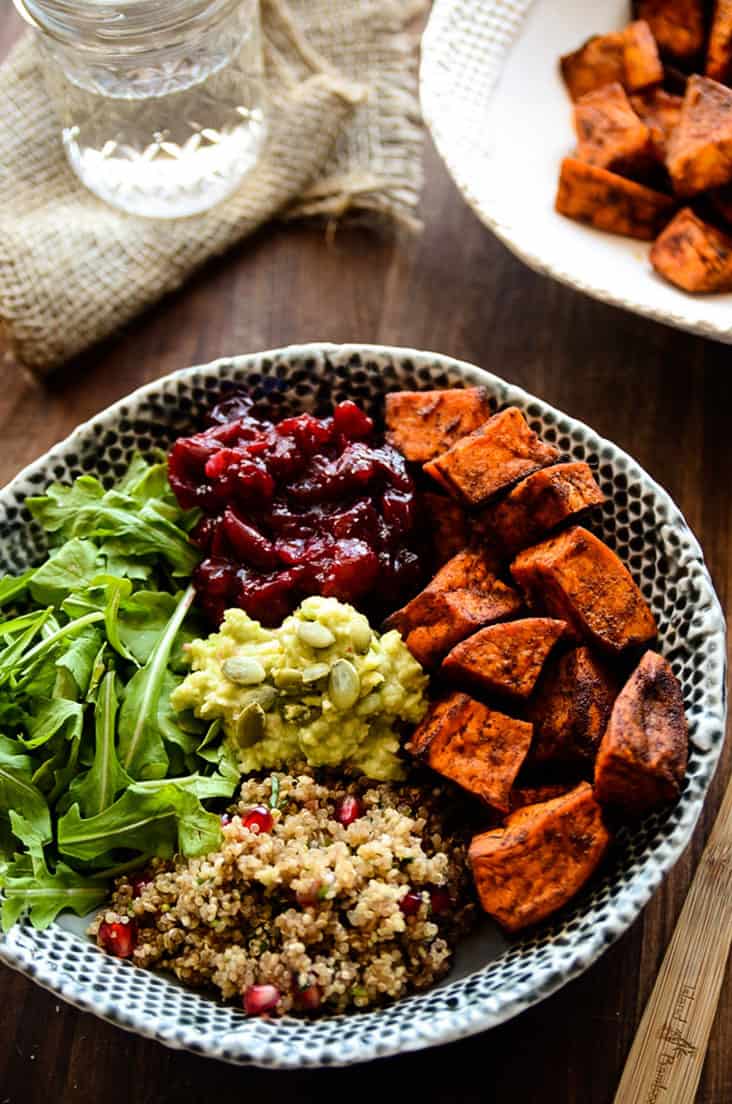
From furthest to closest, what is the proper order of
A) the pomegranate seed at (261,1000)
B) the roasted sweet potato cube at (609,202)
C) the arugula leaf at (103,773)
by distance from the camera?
the roasted sweet potato cube at (609,202) → the arugula leaf at (103,773) → the pomegranate seed at (261,1000)

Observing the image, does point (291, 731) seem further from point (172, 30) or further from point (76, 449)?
point (172, 30)

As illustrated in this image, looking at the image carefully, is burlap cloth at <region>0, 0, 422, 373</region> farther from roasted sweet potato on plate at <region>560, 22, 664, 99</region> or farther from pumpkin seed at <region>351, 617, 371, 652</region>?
pumpkin seed at <region>351, 617, 371, 652</region>

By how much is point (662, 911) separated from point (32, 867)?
1536 millimetres

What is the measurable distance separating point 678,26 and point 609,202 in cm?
69

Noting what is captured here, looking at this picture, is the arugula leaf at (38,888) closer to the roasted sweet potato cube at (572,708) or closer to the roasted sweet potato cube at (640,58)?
the roasted sweet potato cube at (572,708)

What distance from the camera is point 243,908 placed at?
2.60 metres

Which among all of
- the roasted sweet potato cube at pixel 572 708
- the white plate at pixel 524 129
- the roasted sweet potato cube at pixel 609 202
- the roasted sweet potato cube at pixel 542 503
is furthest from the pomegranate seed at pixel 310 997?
the roasted sweet potato cube at pixel 609 202

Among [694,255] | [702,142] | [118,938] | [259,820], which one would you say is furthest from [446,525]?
[702,142]

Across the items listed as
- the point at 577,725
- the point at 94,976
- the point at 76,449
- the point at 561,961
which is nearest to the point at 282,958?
the point at 94,976

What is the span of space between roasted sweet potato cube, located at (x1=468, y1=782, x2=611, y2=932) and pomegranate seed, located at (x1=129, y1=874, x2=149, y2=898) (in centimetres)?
76

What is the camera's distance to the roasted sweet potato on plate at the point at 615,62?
370 cm

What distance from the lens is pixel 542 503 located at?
284cm

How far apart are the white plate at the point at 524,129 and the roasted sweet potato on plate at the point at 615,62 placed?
6 cm

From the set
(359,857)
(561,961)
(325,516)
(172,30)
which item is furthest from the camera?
(172,30)
